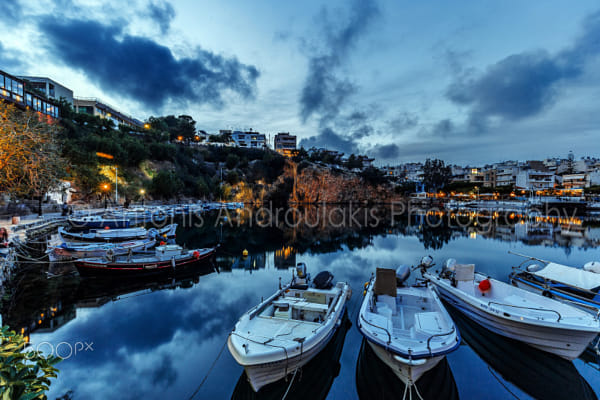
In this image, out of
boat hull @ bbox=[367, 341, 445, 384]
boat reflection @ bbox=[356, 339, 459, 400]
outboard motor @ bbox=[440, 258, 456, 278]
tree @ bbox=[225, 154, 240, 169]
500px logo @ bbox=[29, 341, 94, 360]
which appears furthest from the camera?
tree @ bbox=[225, 154, 240, 169]

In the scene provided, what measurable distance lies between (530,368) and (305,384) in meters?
5.42

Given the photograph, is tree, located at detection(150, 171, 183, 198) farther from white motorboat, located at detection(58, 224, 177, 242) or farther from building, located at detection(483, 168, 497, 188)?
building, located at detection(483, 168, 497, 188)

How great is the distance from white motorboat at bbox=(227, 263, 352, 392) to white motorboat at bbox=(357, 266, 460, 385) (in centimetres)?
96

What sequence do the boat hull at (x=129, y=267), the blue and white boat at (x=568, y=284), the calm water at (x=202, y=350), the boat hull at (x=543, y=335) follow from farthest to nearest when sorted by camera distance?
the boat hull at (x=129, y=267) → the blue and white boat at (x=568, y=284) → the boat hull at (x=543, y=335) → the calm water at (x=202, y=350)

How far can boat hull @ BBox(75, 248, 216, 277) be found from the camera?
11.7 metres

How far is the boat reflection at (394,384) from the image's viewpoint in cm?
542

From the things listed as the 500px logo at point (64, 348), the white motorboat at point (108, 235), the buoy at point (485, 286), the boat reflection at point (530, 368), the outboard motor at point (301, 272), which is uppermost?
the white motorboat at point (108, 235)

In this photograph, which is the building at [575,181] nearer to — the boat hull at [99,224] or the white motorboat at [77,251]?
the white motorboat at [77,251]

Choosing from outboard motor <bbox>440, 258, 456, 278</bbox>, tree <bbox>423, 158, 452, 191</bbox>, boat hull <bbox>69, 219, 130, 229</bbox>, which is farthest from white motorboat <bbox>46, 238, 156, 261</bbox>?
tree <bbox>423, 158, 452, 191</bbox>

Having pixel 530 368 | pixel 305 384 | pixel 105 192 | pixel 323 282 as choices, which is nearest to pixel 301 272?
pixel 323 282

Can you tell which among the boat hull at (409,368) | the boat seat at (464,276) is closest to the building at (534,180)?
the boat seat at (464,276)

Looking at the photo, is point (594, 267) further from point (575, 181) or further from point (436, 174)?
point (575, 181)

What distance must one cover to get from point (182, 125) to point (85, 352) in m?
81.4

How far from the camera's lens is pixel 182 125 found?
78.6m
